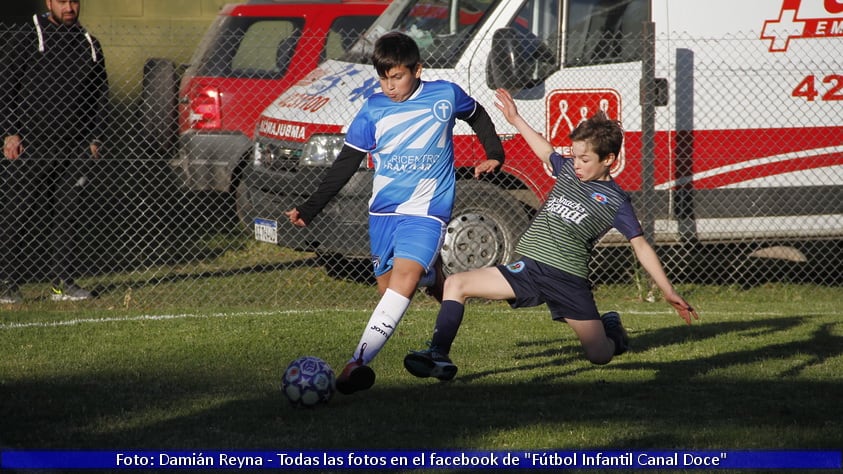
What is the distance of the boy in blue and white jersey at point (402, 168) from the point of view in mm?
5223

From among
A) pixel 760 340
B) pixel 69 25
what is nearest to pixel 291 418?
pixel 760 340

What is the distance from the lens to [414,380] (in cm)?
570

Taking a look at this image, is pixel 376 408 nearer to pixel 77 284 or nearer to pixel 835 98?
pixel 77 284

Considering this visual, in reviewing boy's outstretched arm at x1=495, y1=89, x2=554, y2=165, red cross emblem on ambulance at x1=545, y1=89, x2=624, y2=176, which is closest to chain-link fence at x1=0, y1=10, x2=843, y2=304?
red cross emblem on ambulance at x1=545, y1=89, x2=624, y2=176

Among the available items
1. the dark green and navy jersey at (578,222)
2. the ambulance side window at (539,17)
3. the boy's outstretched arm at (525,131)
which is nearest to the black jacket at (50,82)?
the ambulance side window at (539,17)

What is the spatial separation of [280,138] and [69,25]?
71.7 inches

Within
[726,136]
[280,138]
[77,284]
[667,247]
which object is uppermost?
[726,136]

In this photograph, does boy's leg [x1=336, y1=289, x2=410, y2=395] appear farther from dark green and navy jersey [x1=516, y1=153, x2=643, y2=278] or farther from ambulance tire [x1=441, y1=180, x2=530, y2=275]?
ambulance tire [x1=441, y1=180, x2=530, y2=275]

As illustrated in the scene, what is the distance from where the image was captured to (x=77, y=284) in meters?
9.27

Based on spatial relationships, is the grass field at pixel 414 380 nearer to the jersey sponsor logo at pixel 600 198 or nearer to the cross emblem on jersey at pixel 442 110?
the jersey sponsor logo at pixel 600 198

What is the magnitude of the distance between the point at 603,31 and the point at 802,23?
1667 millimetres

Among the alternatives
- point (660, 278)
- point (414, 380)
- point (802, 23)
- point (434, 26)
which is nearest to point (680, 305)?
point (660, 278)

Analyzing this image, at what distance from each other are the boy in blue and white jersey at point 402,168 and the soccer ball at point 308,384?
0.99ft

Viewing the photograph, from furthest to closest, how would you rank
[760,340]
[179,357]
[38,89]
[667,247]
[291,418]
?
[667,247], [38,89], [760,340], [179,357], [291,418]
